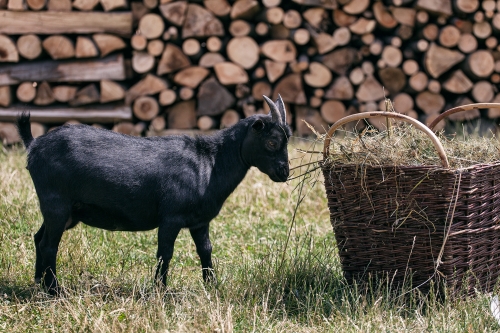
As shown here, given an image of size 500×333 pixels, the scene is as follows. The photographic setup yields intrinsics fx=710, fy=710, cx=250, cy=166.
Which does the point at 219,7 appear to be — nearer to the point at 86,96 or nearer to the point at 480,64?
the point at 86,96

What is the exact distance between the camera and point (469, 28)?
327 inches

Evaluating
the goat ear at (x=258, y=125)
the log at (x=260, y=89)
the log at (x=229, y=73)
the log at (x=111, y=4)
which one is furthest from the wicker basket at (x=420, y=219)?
the log at (x=111, y=4)

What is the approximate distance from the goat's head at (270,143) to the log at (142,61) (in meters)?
4.28

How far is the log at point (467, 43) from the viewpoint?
27.0ft

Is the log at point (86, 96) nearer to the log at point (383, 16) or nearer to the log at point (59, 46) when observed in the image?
the log at point (59, 46)

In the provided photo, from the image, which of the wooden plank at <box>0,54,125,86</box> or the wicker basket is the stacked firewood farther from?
the wicker basket

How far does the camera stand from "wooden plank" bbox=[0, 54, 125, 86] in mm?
8102

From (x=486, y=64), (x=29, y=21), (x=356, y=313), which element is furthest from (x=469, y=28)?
(x=356, y=313)

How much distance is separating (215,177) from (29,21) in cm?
477

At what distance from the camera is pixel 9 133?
8.32m

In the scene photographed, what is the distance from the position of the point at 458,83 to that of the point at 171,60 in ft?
11.1

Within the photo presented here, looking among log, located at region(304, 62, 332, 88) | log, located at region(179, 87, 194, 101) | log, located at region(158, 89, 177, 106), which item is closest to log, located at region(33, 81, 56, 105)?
log, located at region(158, 89, 177, 106)

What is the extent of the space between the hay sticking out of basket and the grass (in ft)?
1.21

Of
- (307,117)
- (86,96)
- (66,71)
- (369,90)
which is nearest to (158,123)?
(86,96)
